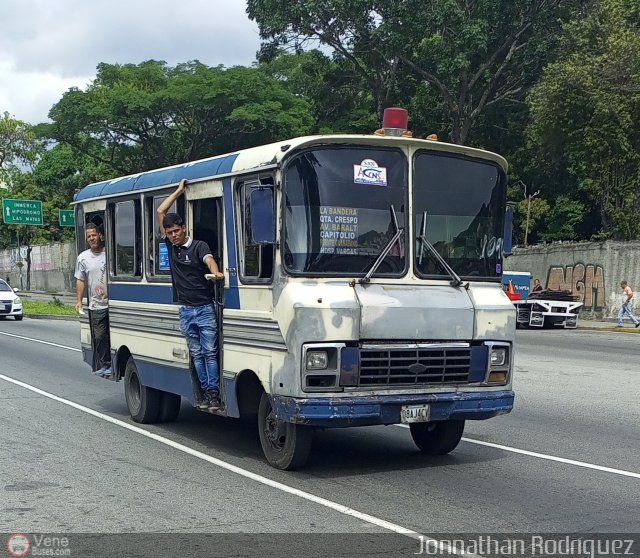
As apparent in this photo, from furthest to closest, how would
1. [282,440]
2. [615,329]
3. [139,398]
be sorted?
[615,329] < [139,398] < [282,440]

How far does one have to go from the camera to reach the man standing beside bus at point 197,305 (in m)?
8.41

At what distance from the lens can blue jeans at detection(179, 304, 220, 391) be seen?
331 inches

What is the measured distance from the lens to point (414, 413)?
744cm

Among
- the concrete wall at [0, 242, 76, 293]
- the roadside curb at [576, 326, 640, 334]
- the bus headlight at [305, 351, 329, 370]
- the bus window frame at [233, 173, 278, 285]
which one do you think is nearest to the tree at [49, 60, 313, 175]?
the concrete wall at [0, 242, 76, 293]

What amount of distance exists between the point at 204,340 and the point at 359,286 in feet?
5.84

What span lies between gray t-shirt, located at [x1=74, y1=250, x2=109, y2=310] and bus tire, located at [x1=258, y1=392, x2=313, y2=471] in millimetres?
3681

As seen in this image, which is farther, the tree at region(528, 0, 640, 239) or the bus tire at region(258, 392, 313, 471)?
the tree at region(528, 0, 640, 239)

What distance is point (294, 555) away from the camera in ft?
18.0

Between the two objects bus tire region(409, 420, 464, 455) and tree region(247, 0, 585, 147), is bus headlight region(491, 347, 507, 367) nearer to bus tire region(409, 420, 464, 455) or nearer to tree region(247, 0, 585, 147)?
bus tire region(409, 420, 464, 455)

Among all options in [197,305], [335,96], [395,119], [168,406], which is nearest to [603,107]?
[335,96]

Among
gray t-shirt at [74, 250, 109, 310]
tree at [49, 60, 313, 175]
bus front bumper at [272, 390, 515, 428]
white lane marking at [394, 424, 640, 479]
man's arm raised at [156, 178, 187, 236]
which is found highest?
Answer: tree at [49, 60, 313, 175]

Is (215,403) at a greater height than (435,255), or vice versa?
(435,255)

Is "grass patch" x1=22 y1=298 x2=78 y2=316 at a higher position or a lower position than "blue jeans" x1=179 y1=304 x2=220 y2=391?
lower

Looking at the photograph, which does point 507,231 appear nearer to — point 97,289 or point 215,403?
point 215,403
